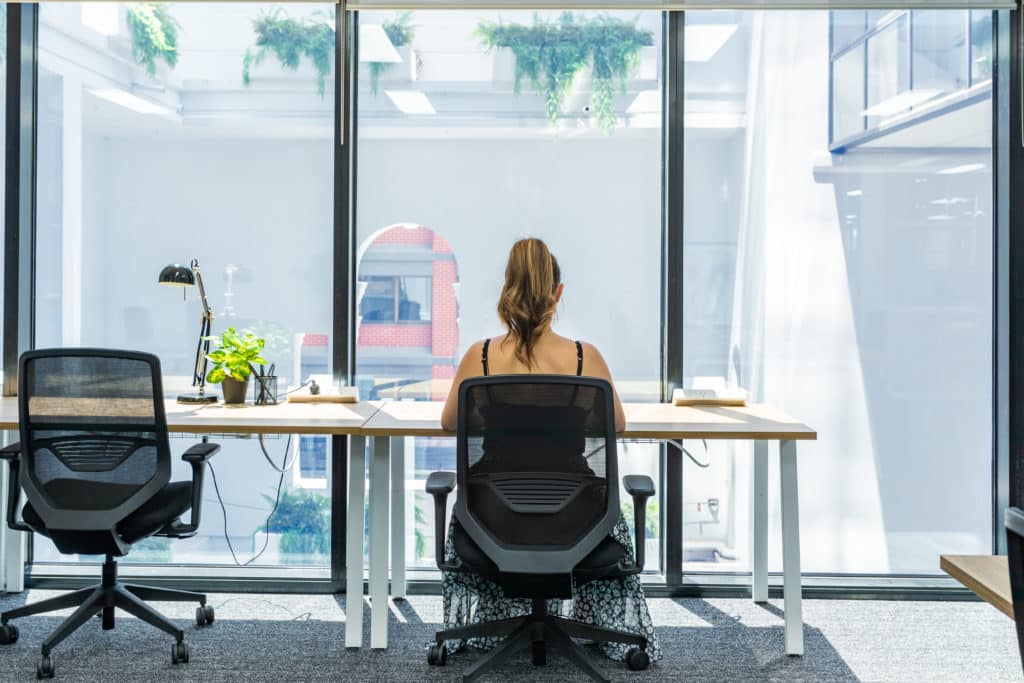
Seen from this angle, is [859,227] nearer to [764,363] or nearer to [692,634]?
[764,363]

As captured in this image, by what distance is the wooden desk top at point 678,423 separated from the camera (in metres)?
2.82

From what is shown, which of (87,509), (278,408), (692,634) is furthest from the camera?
(278,408)

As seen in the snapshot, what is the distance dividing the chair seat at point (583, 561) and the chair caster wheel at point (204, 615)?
1187 mm

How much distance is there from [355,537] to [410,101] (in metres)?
1.86

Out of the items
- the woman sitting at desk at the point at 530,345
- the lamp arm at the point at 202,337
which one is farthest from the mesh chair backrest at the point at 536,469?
the lamp arm at the point at 202,337

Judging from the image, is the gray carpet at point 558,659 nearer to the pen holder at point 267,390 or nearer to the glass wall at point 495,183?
the glass wall at point 495,183

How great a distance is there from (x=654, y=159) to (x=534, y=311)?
1.34 meters

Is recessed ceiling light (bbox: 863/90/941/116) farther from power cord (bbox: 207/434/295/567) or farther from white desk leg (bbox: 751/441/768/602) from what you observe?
power cord (bbox: 207/434/295/567)

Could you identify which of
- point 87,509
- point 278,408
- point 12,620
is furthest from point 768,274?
point 12,620

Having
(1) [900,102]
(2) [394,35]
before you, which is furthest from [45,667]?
(1) [900,102]

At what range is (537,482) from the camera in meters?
2.37

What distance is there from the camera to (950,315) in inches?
144

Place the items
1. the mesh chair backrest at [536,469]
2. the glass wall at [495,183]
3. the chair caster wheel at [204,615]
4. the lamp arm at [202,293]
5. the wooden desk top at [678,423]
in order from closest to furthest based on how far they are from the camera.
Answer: the mesh chair backrest at [536,469] < the wooden desk top at [678,423] < the chair caster wheel at [204,615] < the lamp arm at [202,293] < the glass wall at [495,183]

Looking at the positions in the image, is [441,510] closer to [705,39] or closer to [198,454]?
[198,454]
